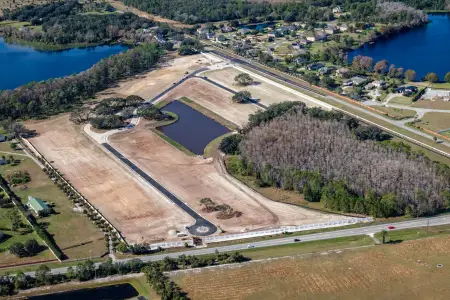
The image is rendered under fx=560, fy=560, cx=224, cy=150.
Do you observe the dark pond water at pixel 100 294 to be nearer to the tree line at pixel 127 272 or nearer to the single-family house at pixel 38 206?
the tree line at pixel 127 272

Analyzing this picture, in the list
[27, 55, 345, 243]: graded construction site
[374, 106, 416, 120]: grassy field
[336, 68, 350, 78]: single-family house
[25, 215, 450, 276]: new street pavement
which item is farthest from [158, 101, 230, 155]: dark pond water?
[336, 68, 350, 78]: single-family house

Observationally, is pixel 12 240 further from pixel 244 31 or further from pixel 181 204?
pixel 244 31

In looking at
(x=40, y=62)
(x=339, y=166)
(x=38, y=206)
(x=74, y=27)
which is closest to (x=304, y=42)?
(x=74, y=27)

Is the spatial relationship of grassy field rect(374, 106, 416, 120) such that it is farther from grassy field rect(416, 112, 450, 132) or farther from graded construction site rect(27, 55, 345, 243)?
graded construction site rect(27, 55, 345, 243)

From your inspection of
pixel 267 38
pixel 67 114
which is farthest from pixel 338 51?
pixel 67 114

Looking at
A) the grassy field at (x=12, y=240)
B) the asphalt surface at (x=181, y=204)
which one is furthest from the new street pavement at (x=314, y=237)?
the asphalt surface at (x=181, y=204)

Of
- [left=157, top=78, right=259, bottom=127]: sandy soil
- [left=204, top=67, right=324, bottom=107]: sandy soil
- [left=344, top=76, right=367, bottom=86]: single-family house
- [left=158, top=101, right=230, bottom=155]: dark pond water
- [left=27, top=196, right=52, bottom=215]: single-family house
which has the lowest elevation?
[left=27, top=196, right=52, bottom=215]: single-family house

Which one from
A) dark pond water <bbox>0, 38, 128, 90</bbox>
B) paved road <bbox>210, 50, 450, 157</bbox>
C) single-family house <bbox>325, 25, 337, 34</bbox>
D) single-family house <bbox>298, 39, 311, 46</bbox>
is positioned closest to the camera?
paved road <bbox>210, 50, 450, 157</bbox>
